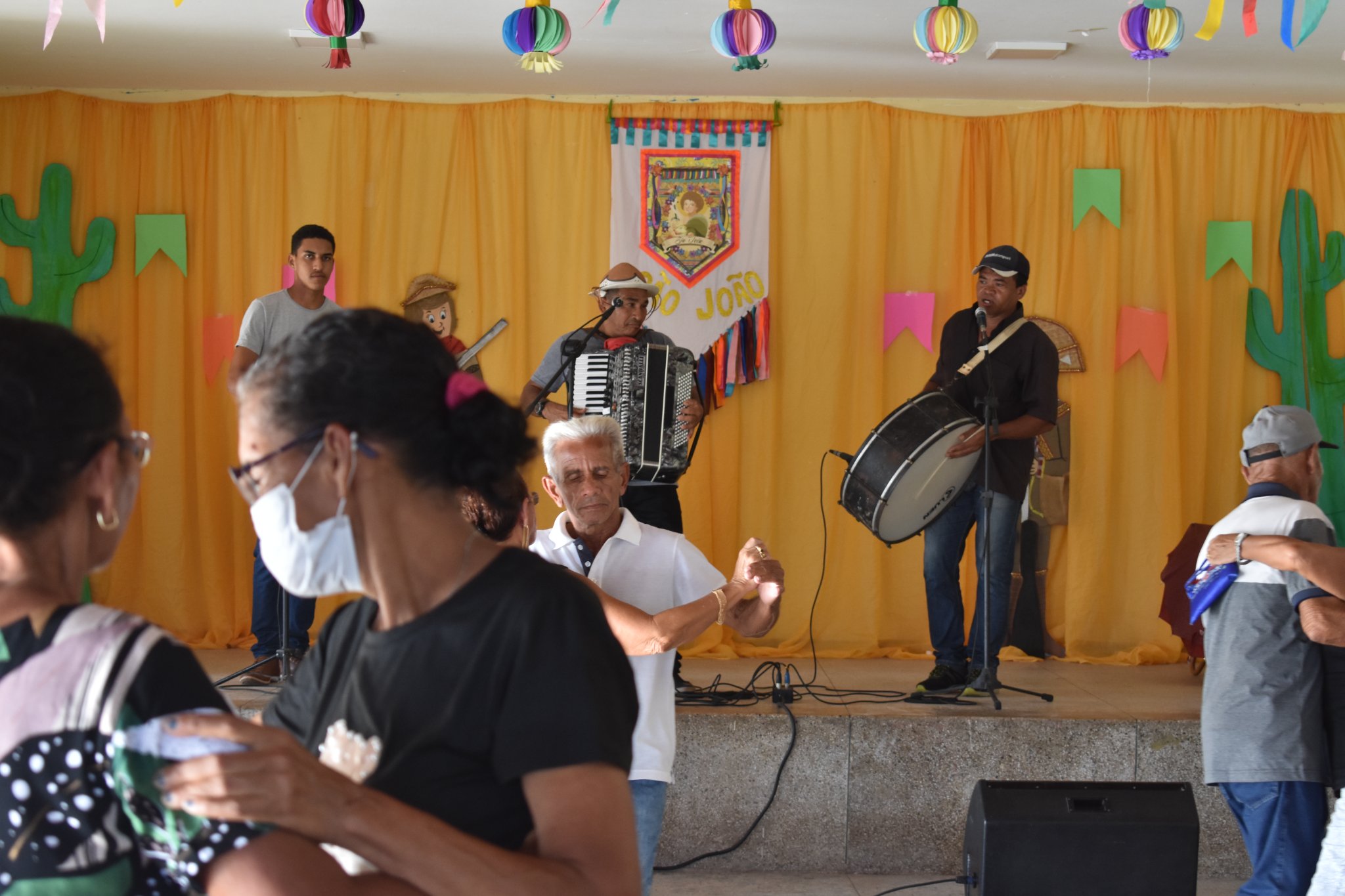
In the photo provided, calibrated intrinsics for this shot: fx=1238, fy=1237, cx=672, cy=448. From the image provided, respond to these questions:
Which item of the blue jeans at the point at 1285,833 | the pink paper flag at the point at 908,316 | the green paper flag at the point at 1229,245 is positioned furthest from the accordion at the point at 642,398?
the green paper flag at the point at 1229,245

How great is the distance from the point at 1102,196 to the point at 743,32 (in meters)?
2.39

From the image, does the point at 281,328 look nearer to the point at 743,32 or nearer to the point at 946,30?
the point at 743,32

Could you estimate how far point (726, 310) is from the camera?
584 cm

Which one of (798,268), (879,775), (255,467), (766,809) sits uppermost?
(798,268)

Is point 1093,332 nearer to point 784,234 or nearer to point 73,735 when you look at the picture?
point 784,234

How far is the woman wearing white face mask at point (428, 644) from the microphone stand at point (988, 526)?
3241 millimetres

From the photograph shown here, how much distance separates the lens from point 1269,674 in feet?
10.1

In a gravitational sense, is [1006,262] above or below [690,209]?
below

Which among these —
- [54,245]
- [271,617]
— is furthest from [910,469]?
[54,245]

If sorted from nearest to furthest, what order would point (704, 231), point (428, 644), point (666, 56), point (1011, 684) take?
point (428, 644) → point (1011, 684) → point (666, 56) → point (704, 231)

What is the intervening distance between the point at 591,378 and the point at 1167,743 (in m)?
2.35

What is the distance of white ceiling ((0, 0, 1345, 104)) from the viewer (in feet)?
15.5

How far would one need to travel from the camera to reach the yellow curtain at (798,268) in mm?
5797

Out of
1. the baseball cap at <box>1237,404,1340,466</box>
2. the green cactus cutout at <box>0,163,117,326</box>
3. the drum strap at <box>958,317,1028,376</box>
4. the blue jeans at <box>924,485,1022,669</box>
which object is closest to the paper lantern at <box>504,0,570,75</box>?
the drum strap at <box>958,317,1028,376</box>
